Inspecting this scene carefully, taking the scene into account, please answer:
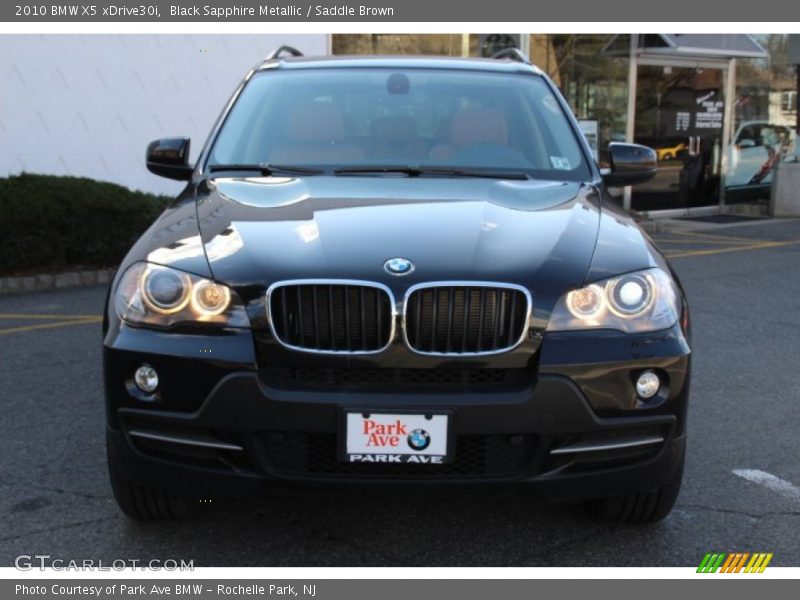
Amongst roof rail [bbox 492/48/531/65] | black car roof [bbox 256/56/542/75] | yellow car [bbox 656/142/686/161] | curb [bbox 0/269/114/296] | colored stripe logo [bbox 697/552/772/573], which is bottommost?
curb [bbox 0/269/114/296]

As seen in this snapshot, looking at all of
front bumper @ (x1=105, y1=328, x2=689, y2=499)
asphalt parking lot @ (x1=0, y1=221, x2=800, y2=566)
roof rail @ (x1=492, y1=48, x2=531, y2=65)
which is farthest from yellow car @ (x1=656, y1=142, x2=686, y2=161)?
front bumper @ (x1=105, y1=328, x2=689, y2=499)

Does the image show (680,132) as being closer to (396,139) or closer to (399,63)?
(399,63)

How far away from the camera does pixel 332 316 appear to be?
2.89m

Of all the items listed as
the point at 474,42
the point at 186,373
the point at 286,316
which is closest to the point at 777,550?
the point at 286,316

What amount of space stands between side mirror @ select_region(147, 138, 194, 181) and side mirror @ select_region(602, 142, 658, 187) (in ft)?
6.38

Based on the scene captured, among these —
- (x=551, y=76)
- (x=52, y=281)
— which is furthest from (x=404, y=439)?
(x=551, y=76)

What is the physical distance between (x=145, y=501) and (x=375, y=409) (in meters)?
0.99

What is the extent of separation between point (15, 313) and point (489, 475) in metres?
5.71

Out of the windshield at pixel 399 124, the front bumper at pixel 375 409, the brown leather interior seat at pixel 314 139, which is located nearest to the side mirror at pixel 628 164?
the windshield at pixel 399 124

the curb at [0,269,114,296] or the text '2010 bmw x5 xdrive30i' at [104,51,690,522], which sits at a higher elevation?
the text '2010 bmw x5 xdrive30i' at [104,51,690,522]

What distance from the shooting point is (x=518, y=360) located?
9.41ft

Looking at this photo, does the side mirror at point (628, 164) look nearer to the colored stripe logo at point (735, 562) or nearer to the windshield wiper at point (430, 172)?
the windshield wiper at point (430, 172)

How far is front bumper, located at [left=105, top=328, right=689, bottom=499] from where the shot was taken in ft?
9.23
